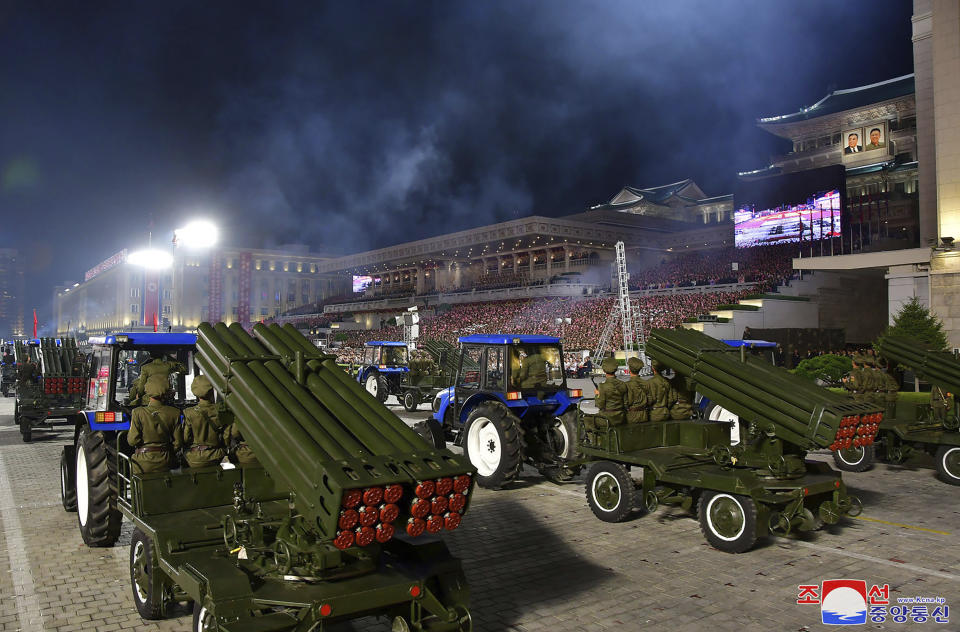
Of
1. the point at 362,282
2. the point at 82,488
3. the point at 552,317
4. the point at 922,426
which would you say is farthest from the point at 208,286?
the point at 922,426

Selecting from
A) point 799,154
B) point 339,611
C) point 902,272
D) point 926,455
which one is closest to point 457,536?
point 339,611

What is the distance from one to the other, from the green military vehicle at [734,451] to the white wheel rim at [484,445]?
5.01 feet

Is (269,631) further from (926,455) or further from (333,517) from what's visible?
(926,455)

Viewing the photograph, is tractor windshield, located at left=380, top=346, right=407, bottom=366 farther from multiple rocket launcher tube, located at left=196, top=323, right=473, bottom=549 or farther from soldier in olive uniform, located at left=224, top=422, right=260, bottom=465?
multiple rocket launcher tube, located at left=196, top=323, right=473, bottom=549

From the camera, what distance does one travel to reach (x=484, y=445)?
9.78 metres

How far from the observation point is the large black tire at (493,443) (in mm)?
9125

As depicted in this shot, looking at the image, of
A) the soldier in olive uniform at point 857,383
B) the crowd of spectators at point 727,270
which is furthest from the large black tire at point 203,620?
the crowd of spectators at point 727,270

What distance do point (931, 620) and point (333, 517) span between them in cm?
481

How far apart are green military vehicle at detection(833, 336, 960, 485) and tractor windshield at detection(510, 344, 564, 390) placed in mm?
4843

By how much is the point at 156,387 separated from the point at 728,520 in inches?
226

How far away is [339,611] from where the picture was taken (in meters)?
3.49

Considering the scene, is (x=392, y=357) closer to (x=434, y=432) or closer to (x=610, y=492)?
(x=434, y=432)

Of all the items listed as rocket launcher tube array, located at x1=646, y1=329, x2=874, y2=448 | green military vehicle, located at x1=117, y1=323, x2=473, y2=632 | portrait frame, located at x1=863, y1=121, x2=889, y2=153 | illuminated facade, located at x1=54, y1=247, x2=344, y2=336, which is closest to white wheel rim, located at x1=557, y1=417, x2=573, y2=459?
rocket launcher tube array, located at x1=646, y1=329, x2=874, y2=448

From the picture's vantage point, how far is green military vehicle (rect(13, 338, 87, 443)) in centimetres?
1440
